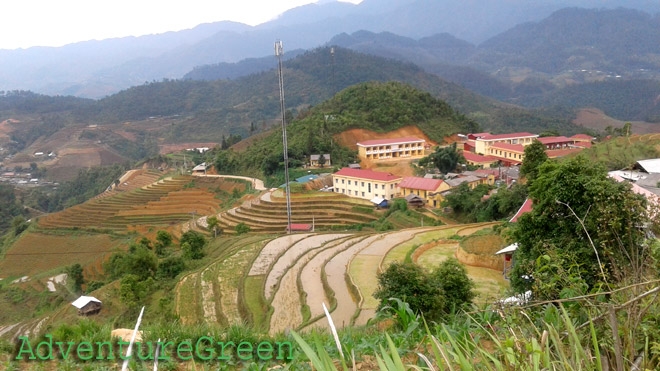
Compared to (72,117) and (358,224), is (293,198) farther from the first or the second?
(72,117)

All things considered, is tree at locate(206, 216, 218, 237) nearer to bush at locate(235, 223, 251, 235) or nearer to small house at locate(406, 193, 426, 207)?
bush at locate(235, 223, 251, 235)

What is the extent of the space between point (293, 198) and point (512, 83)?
4175 inches

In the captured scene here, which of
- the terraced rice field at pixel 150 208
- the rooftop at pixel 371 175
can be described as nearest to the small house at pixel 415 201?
the rooftop at pixel 371 175

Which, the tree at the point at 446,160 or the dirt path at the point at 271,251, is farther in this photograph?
the tree at the point at 446,160

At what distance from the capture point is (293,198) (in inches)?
1038

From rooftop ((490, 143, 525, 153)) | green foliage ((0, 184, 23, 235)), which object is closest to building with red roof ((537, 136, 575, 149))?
rooftop ((490, 143, 525, 153))

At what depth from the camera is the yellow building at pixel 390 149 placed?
36625 mm

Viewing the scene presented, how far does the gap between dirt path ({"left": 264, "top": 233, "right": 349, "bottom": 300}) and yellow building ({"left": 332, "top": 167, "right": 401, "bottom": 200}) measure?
732 centimetres

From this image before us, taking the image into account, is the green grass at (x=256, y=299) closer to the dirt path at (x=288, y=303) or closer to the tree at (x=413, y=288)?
the dirt path at (x=288, y=303)

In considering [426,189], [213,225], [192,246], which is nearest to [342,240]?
[192,246]

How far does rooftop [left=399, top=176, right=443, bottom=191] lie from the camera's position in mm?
25203

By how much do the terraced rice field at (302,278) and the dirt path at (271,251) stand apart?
0.03 meters

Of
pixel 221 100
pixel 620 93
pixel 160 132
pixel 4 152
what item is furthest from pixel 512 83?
pixel 4 152

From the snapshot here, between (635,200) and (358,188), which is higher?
(635,200)
